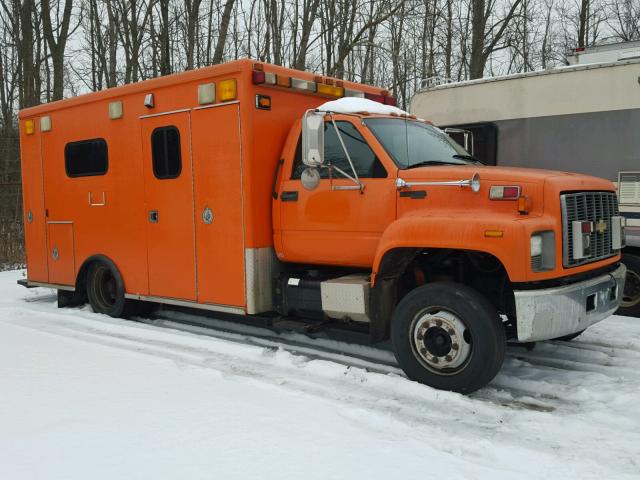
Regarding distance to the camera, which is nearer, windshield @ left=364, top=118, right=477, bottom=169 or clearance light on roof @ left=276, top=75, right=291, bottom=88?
windshield @ left=364, top=118, right=477, bottom=169

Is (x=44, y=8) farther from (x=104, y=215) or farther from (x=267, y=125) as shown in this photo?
(x=267, y=125)

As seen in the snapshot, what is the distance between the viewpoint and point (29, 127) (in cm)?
852

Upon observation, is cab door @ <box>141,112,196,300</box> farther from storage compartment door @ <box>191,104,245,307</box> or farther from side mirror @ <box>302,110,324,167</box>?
side mirror @ <box>302,110,324,167</box>

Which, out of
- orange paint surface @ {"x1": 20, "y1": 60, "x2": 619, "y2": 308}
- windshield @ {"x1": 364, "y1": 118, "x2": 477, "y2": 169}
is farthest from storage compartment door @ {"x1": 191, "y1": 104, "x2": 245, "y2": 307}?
windshield @ {"x1": 364, "y1": 118, "x2": 477, "y2": 169}

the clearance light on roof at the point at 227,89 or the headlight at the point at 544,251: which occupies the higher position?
the clearance light on roof at the point at 227,89

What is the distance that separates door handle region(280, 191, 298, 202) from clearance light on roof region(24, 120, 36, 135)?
4488 millimetres

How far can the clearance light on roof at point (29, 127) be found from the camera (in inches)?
332

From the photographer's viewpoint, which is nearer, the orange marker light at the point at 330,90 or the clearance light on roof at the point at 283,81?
the clearance light on roof at the point at 283,81

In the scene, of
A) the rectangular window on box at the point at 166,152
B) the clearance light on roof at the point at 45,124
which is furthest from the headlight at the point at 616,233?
the clearance light on roof at the point at 45,124

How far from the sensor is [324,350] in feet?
19.9

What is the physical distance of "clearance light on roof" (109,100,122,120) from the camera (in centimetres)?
717

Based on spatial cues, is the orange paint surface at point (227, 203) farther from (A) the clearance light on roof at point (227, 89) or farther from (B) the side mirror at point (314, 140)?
(B) the side mirror at point (314, 140)

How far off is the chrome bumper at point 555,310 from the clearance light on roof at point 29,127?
695 cm

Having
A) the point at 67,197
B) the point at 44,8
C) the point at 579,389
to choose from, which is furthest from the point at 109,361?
the point at 44,8
